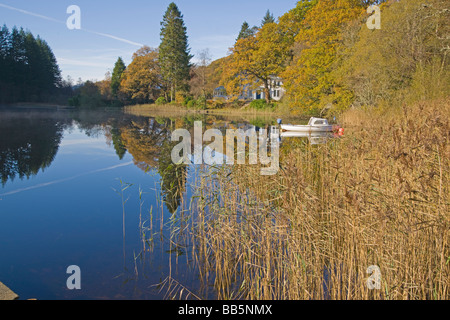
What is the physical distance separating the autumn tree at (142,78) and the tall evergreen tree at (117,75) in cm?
191

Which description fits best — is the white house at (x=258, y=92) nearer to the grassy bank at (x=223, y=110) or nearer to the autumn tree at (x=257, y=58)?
the autumn tree at (x=257, y=58)

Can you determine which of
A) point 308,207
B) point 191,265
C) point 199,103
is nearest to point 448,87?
point 308,207

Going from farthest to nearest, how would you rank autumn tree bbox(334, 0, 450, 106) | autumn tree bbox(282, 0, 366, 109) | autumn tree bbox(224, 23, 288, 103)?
1. autumn tree bbox(224, 23, 288, 103)
2. autumn tree bbox(282, 0, 366, 109)
3. autumn tree bbox(334, 0, 450, 106)

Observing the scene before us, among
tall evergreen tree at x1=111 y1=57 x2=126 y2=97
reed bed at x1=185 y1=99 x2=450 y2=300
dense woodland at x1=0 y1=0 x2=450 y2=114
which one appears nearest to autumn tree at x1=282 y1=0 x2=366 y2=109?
dense woodland at x1=0 y1=0 x2=450 y2=114

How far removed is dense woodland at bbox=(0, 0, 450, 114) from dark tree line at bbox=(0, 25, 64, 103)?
0.17 meters

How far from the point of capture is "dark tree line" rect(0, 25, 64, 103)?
57906mm

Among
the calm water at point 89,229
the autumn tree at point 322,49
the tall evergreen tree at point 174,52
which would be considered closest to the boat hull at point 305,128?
the autumn tree at point 322,49

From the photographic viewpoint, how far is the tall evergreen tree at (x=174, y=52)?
55.7 metres

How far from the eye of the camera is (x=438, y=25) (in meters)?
15.3

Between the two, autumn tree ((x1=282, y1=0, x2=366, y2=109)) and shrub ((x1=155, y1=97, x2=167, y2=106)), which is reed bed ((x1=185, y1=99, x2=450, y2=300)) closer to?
autumn tree ((x1=282, y1=0, x2=366, y2=109))

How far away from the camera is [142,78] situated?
59.5 metres

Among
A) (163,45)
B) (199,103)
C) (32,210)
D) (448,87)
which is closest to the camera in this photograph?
(32,210)

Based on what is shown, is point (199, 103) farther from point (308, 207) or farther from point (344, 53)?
point (308, 207)
